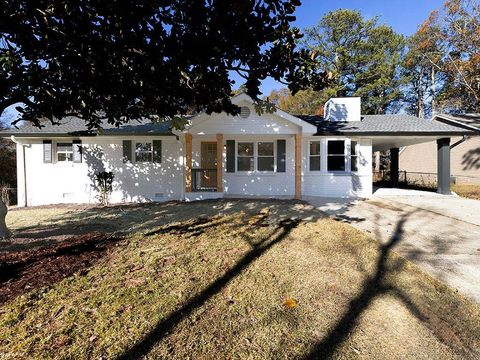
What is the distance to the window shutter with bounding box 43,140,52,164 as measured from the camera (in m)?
12.6

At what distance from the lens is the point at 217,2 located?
3953 mm

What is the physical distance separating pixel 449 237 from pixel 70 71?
7.94 metres

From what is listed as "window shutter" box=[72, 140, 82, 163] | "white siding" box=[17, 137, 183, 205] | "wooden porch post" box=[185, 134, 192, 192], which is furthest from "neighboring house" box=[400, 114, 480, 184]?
"window shutter" box=[72, 140, 82, 163]

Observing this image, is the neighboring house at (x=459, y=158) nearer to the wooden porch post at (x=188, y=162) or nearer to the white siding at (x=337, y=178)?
the white siding at (x=337, y=178)

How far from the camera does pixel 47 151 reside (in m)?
12.6

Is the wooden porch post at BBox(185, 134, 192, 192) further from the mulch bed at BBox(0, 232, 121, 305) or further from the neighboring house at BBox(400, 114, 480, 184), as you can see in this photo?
the neighboring house at BBox(400, 114, 480, 184)

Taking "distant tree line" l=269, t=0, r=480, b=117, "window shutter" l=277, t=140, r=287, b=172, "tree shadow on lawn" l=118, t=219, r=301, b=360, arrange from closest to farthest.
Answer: "tree shadow on lawn" l=118, t=219, r=301, b=360, "window shutter" l=277, t=140, r=287, b=172, "distant tree line" l=269, t=0, r=480, b=117

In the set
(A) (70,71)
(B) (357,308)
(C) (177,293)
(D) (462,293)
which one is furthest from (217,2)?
(D) (462,293)

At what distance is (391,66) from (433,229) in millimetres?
28976

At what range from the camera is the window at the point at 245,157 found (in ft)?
42.5

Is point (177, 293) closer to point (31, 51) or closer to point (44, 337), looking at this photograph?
point (44, 337)

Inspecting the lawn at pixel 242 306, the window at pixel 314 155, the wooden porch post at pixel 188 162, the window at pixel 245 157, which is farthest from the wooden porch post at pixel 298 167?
the lawn at pixel 242 306

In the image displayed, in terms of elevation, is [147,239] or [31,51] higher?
[31,51]

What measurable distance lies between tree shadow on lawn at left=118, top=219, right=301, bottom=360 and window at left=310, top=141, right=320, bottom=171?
299 inches
